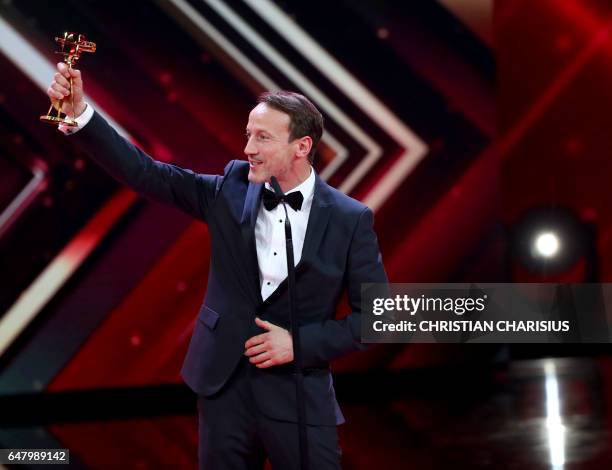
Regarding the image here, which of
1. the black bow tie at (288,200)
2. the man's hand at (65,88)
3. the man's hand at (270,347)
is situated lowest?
the man's hand at (270,347)

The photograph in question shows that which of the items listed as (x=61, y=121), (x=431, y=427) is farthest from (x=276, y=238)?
(x=431, y=427)

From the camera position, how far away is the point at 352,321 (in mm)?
1614

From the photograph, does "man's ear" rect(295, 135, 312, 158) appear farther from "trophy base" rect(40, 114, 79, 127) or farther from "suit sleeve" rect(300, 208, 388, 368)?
"trophy base" rect(40, 114, 79, 127)

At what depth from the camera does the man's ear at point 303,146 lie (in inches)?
65.1

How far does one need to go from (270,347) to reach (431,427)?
8.77 ft

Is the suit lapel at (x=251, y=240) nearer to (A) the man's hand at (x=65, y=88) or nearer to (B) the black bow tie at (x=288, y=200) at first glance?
(B) the black bow tie at (x=288, y=200)

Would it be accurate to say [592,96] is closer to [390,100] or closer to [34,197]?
[390,100]

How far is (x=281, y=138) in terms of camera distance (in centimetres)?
163

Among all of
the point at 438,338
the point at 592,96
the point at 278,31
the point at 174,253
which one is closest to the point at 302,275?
the point at 174,253

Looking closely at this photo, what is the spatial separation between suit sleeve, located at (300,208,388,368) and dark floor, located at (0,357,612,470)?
1825 millimetres

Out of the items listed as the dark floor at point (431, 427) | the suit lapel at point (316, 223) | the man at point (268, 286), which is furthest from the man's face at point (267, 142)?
the dark floor at point (431, 427)

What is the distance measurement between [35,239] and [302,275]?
2.95m

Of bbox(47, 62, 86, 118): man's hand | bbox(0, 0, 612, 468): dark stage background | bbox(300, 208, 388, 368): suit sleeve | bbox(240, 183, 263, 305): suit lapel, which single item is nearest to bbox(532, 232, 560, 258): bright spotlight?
bbox(0, 0, 612, 468): dark stage background

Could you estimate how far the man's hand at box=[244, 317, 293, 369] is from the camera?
60.3 inches
